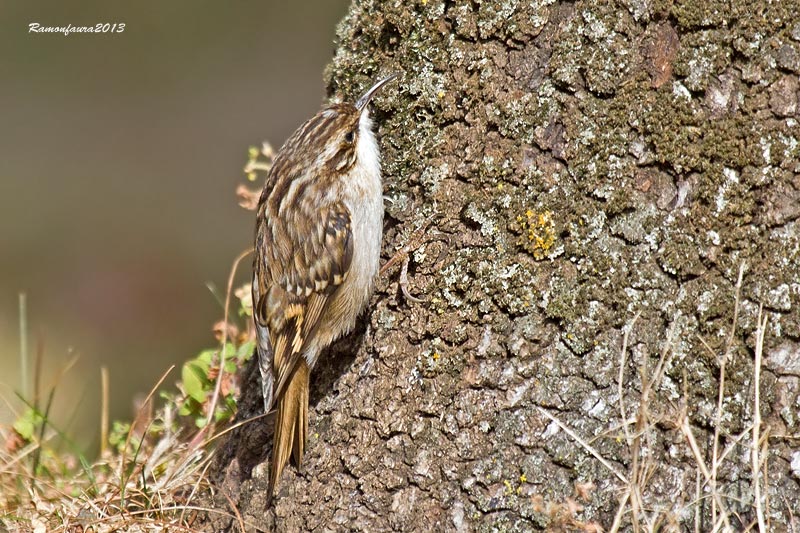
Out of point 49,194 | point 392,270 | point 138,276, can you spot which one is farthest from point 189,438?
point 49,194

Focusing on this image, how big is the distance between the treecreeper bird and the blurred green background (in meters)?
3.70

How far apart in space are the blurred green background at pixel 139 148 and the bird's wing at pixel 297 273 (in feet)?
12.1

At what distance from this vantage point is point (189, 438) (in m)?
3.15

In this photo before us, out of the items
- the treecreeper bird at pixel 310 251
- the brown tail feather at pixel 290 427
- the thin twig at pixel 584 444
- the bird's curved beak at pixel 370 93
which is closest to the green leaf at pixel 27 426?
the treecreeper bird at pixel 310 251

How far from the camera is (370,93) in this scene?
2.67 metres

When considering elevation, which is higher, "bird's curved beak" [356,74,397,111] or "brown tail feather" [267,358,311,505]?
"bird's curved beak" [356,74,397,111]

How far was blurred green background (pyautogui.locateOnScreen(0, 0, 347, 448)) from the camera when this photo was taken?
7.36m

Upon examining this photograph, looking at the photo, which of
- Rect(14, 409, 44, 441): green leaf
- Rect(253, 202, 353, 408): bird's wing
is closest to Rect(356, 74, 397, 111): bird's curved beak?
Rect(253, 202, 353, 408): bird's wing

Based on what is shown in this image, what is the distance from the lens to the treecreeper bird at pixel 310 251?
2725mm

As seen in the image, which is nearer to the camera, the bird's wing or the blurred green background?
the bird's wing

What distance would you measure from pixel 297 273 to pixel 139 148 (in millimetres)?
7180

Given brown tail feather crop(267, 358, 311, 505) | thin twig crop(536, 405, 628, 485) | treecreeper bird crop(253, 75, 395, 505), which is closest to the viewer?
thin twig crop(536, 405, 628, 485)

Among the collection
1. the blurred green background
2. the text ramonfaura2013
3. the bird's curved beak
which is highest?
the text ramonfaura2013

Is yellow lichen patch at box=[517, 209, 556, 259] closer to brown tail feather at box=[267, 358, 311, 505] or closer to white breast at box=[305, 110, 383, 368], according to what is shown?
white breast at box=[305, 110, 383, 368]
